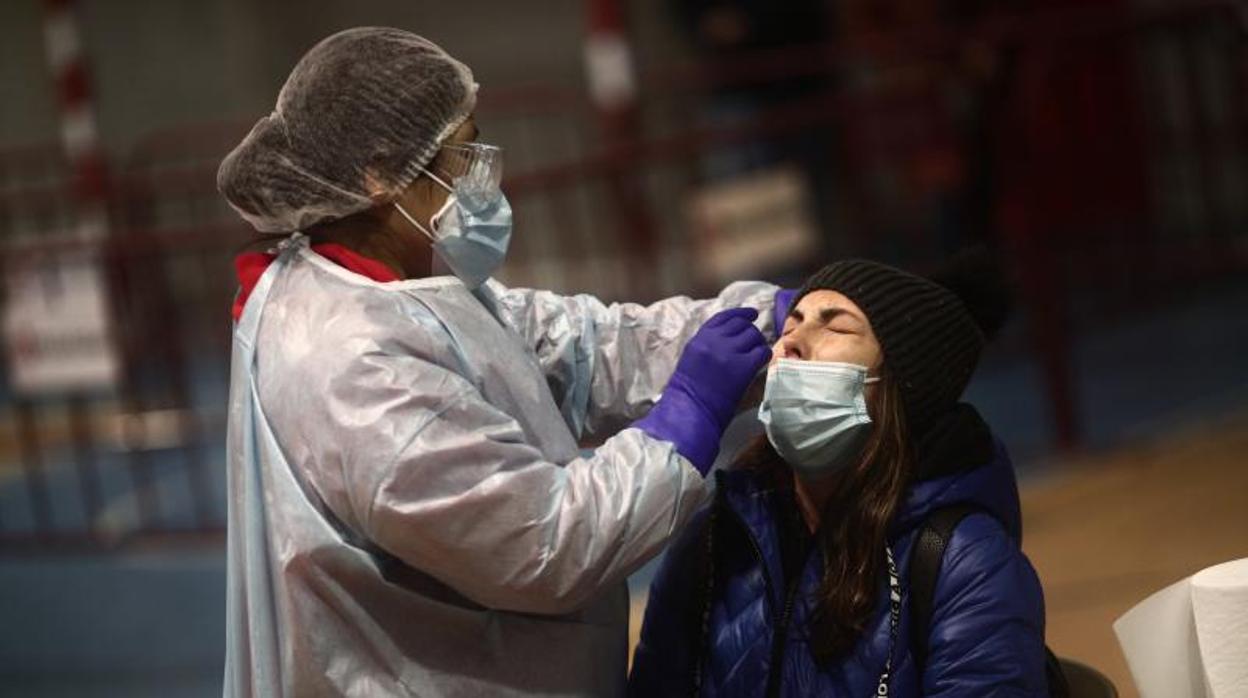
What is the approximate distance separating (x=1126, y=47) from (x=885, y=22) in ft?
12.9

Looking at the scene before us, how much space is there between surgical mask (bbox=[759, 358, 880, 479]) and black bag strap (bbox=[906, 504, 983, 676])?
180 mm

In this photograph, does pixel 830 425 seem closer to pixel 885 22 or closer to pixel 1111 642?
pixel 1111 642

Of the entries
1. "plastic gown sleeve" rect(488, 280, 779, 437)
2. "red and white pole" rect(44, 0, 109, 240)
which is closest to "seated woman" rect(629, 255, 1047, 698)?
"plastic gown sleeve" rect(488, 280, 779, 437)

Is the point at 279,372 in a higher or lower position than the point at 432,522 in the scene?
higher

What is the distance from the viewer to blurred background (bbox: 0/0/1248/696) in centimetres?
605

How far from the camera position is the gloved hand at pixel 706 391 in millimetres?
2508

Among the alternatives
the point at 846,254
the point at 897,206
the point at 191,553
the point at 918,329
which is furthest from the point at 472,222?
the point at 897,206

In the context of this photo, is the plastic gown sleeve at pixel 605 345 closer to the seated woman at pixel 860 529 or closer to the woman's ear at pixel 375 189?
the seated woman at pixel 860 529

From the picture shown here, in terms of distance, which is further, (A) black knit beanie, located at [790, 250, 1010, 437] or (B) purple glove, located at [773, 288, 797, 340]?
(B) purple glove, located at [773, 288, 797, 340]

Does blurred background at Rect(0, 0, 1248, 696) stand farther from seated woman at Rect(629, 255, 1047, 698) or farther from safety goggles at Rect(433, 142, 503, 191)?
safety goggles at Rect(433, 142, 503, 191)

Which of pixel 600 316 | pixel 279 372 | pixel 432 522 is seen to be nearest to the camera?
pixel 432 522

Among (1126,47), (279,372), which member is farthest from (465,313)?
(1126,47)

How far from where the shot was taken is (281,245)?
275cm

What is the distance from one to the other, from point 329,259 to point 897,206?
6.65 metres
